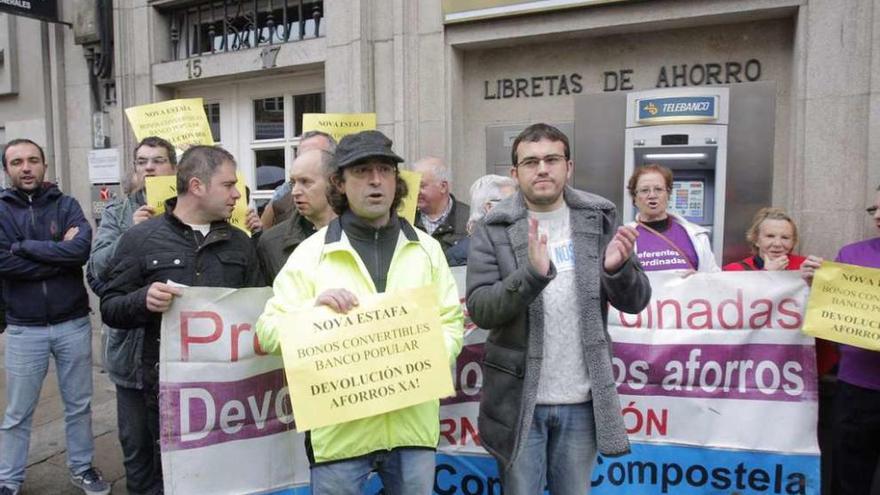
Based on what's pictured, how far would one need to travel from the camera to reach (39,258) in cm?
354

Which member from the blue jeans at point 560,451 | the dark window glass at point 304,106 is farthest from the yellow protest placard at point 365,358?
the dark window glass at point 304,106

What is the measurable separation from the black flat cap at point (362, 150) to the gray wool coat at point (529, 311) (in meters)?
0.47

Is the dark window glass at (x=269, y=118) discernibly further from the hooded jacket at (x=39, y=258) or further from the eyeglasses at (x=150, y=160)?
the eyeglasses at (x=150, y=160)

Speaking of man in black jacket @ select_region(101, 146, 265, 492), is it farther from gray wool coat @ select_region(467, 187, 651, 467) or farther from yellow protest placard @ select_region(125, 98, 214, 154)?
yellow protest placard @ select_region(125, 98, 214, 154)

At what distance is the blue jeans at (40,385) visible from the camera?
11.9 feet

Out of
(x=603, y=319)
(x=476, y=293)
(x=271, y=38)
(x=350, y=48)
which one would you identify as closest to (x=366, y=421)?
(x=476, y=293)

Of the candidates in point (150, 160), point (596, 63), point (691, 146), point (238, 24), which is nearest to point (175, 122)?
point (150, 160)

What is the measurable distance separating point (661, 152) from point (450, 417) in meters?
2.38

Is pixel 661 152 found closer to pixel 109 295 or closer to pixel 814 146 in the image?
pixel 814 146

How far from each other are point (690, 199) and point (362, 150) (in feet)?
9.69

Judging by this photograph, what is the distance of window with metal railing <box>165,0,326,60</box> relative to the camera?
6.14m

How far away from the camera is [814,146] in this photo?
4125 mm

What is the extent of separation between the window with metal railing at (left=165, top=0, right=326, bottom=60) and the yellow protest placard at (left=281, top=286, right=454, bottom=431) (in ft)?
15.0

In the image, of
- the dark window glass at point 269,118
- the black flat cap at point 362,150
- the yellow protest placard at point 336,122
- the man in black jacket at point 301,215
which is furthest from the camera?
the dark window glass at point 269,118
